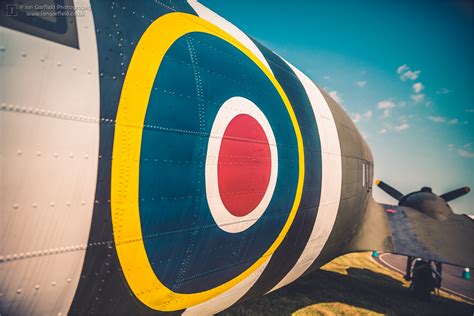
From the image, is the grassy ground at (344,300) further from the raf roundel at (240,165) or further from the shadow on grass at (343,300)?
the raf roundel at (240,165)

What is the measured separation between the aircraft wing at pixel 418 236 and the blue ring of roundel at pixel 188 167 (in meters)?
7.36

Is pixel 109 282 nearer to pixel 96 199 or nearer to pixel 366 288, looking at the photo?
pixel 96 199

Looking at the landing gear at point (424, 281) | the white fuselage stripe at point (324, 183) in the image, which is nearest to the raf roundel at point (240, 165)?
the white fuselage stripe at point (324, 183)

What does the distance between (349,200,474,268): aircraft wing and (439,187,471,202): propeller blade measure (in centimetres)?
327

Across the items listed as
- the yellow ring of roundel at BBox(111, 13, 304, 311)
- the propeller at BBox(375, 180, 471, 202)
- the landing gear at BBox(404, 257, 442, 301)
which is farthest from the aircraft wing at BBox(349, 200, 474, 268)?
the yellow ring of roundel at BBox(111, 13, 304, 311)

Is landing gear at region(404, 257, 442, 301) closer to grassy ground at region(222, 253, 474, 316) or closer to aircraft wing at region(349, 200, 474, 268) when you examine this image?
grassy ground at region(222, 253, 474, 316)

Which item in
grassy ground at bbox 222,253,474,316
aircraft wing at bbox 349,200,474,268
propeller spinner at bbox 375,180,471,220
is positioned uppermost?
propeller spinner at bbox 375,180,471,220

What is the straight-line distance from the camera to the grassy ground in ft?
26.5

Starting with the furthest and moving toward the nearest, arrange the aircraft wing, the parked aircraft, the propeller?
the propeller < the aircraft wing < the parked aircraft

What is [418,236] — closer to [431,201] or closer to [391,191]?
[431,201]

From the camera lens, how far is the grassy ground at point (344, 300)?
26.5 ft

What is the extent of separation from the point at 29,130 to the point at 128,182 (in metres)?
0.99

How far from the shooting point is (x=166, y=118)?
126 inches

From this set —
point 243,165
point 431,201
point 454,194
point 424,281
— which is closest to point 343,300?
point 424,281
